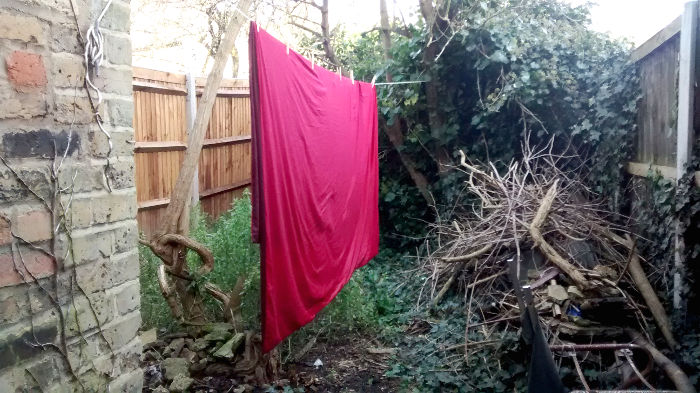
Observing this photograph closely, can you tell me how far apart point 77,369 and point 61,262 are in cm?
36

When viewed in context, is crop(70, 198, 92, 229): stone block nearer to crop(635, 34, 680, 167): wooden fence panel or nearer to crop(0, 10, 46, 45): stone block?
crop(0, 10, 46, 45): stone block

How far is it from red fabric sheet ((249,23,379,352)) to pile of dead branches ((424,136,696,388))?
43.0 inches

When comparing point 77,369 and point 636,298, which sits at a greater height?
point 77,369

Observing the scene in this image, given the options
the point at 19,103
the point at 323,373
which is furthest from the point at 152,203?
the point at 19,103

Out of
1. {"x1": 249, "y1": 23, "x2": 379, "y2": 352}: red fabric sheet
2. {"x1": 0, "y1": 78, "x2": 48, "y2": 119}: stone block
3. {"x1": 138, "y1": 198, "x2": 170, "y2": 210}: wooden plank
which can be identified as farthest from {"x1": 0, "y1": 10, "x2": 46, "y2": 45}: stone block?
{"x1": 138, "y1": 198, "x2": 170, "y2": 210}: wooden plank

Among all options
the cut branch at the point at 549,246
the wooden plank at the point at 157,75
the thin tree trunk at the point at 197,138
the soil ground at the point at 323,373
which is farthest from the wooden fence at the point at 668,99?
the wooden plank at the point at 157,75

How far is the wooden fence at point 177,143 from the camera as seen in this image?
247 inches

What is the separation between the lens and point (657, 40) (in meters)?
4.39

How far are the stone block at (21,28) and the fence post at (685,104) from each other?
3.72m

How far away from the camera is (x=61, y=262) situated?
1804 mm

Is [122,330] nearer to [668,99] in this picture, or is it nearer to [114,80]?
[114,80]

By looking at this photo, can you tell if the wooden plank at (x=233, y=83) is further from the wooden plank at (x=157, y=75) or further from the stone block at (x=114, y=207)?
the stone block at (x=114, y=207)

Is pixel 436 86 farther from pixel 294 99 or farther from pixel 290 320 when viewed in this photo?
pixel 290 320

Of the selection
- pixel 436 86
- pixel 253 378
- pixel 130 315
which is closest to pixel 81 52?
pixel 130 315
